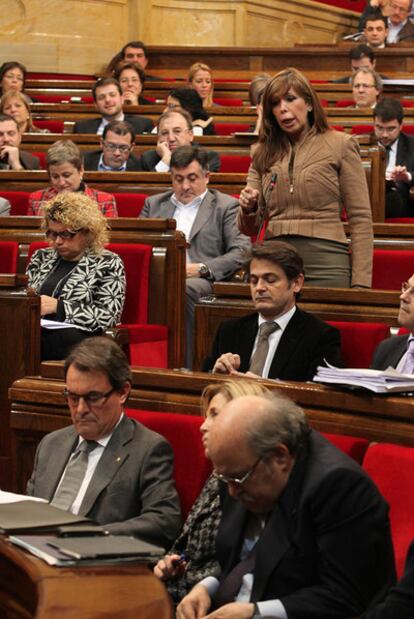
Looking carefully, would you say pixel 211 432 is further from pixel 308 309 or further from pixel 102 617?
pixel 308 309

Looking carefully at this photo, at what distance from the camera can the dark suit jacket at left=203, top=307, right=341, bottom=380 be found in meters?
2.84

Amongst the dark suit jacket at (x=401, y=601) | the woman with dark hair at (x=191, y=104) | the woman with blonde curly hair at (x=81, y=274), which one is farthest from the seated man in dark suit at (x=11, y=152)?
the dark suit jacket at (x=401, y=601)

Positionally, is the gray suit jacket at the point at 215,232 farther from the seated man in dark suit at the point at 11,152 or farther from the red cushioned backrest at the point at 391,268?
the seated man in dark suit at the point at 11,152

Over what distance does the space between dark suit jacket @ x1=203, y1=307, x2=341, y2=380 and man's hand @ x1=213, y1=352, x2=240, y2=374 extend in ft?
0.32

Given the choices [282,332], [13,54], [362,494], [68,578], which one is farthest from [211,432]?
[13,54]

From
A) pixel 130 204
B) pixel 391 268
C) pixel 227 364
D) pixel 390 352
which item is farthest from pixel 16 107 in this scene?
pixel 390 352

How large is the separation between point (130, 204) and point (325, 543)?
3148 mm

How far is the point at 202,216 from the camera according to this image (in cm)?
442

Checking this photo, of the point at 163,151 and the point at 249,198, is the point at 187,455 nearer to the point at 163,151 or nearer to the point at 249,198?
the point at 249,198

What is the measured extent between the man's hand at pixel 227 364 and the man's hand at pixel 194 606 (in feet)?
2.61

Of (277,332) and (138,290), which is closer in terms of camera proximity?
(277,332)

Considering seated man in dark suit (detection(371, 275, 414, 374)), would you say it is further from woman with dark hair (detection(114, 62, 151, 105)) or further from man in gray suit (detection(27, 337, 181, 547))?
woman with dark hair (detection(114, 62, 151, 105))

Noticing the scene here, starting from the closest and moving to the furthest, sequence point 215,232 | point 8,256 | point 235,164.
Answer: point 8,256 → point 215,232 → point 235,164

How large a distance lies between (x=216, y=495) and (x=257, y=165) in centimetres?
133
